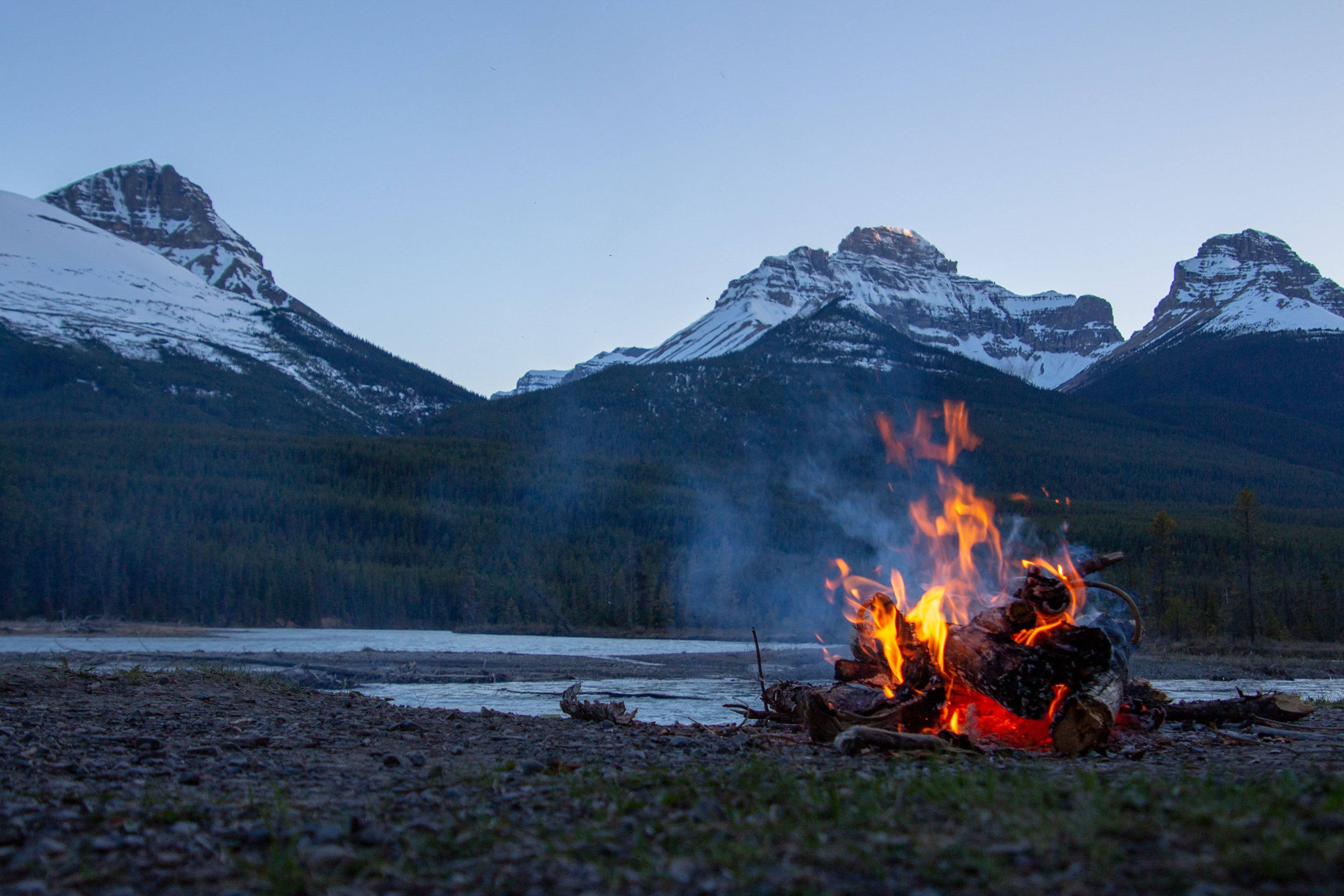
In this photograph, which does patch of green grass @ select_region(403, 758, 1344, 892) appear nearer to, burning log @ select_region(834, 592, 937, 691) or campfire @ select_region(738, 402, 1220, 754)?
campfire @ select_region(738, 402, 1220, 754)

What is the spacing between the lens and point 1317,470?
6880 inches

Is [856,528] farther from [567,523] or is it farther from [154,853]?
[154,853]

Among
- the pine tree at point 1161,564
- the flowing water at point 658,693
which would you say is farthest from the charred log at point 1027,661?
the pine tree at point 1161,564

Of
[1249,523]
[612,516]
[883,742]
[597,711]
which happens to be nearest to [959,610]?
[883,742]

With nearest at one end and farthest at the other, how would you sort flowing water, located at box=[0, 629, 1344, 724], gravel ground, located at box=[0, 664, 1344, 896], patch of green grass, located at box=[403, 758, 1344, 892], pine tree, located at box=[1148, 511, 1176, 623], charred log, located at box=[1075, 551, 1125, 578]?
patch of green grass, located at box=[403, 758, 1344, 892] < gravel ground, located at box=[0, 664, 1344, 896] < charred log, located at box=[1075, 551, 1125, 578] < flowing water, located at box=[0, 629, 1344, 724] < pine tree, located at box=[1148, 511, 1176, 623]

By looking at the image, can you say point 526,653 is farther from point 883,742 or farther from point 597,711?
point 883,742

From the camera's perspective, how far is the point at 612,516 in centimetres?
13762

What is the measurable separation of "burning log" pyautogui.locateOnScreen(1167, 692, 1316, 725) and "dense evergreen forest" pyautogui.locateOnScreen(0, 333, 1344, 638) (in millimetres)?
59417

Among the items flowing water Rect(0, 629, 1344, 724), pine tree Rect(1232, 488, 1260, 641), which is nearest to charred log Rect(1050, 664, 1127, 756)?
flowing water Rect(0, 629, 1344, 724)

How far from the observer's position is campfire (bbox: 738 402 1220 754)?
1096 centimetres

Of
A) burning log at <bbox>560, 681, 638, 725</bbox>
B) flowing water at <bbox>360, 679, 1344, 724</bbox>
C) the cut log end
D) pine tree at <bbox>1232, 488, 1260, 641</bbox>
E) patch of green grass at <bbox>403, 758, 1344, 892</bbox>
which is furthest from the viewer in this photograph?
pine tree at <bbox>1232, 488, 1260, 641</bbox>

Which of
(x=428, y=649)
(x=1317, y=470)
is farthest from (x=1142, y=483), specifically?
(x=428, y=649)

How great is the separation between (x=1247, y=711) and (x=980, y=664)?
233 inches

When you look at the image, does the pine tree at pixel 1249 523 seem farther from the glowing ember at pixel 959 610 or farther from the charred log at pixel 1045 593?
the charred log at pixel 1045 593
